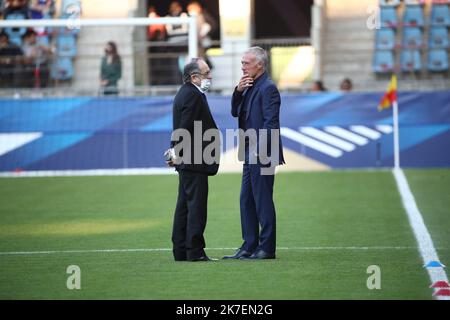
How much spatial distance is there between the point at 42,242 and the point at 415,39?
17831 millimetres

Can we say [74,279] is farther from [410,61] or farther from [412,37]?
[412,37]

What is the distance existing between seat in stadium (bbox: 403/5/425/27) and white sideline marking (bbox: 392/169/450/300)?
8864 millimetres

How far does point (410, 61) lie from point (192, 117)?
718 inches

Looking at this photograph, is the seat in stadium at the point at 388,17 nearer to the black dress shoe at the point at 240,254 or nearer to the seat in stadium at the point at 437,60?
the seat in stadium at the point at 437,60

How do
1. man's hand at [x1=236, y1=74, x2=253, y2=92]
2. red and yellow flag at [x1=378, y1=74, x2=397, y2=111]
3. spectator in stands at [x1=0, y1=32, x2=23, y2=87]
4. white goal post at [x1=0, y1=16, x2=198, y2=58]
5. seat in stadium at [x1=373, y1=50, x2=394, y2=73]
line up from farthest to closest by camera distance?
1. seat in stadium at [x1=373, y1=50, x2=394, y2=73]
2. spectator in stands at [x1=0, y1=32, x2=23, y2=87]
3. red and yellow flag at [x1=378, y1=74, x2=397, y2=111]
4. white goal post at [x1=0, y1=16, x2=198, y2=58]
5. man's hand at [x1=236, y1=74, x2=253, y2=92]

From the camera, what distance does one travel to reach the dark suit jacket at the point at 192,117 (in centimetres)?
1109

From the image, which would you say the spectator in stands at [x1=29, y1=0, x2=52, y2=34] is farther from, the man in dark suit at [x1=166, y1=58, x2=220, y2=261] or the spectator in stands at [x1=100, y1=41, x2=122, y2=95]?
the man in dark suit at [x1=166, y1=58, x2=220, y2=261]

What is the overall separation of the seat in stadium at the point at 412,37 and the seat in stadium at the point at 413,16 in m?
0.15

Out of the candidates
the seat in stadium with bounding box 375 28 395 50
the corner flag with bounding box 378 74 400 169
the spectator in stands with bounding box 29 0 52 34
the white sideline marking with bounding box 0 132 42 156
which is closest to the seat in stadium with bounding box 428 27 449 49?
the seat in stadium with bounding box 375 28 395 50

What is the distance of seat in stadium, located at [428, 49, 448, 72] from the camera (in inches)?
1115

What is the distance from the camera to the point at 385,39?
1156 inches

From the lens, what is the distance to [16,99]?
23.7m

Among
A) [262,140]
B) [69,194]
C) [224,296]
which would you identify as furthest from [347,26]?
[224,296]

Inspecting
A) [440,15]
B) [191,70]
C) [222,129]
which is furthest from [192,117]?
[440,15]
